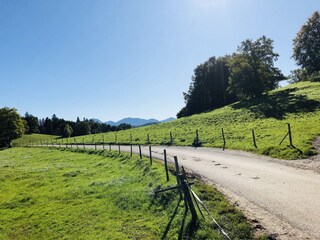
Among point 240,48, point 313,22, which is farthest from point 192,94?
point 313,22

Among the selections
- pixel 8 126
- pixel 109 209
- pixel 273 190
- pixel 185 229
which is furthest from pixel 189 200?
pixel 8 126

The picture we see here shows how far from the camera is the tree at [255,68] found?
66562mm

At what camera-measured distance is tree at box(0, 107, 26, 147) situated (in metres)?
87.6

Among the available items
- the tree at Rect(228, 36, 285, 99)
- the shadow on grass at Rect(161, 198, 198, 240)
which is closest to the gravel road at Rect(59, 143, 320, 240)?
the shadow on grass at Rect(161, 198, 198, 240)

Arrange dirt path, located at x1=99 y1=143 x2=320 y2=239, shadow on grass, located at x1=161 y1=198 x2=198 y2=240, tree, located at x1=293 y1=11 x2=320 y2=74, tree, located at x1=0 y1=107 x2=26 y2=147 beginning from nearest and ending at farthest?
dirt path, located at x1=99 y1=143 x2=320 y2=239 < shadow on grass, located at x1=161 y1=198 x2=198 y2=240 < tree, located at x1=293 y1=11 x2=320 y2=74 < tree, located at x1=0 y1=107 x2=26 y2=147

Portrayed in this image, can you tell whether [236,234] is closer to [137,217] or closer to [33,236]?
[137,217]

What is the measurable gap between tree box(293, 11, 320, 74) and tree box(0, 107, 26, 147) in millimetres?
84847

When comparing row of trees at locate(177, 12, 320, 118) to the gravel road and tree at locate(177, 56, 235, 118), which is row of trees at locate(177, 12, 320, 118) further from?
the gravel road

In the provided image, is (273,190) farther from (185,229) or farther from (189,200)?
(185,229)

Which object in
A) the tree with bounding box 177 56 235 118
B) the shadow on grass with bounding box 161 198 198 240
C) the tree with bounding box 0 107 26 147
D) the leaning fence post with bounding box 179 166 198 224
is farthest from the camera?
the tree with bounding box 177 56 235 118

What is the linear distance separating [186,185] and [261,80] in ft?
202

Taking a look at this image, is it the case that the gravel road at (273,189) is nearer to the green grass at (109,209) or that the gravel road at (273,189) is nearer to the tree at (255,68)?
the green grass at (109,209)

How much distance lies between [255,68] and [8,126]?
76073 millimetres

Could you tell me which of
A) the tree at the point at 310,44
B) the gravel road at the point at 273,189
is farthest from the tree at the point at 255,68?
the gravel road at the point at 273,189
